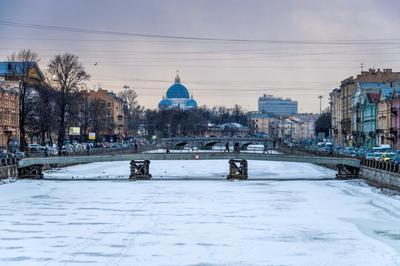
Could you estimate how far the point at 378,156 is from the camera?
286 ft

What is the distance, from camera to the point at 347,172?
3167 inches

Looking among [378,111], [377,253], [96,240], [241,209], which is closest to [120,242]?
[96,240]

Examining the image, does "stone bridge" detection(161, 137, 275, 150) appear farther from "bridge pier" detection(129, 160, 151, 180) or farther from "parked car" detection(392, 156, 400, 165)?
"parked car" detection(392, 156, 400, 165)

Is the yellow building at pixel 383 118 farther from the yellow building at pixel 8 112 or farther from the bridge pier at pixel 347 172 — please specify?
the yellow building at pixel 8 112

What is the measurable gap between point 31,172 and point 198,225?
143 ft

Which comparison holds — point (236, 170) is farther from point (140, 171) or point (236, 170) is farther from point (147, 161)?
point (140, 171)

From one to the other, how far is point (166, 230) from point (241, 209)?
1076cm

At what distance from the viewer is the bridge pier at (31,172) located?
80.0m

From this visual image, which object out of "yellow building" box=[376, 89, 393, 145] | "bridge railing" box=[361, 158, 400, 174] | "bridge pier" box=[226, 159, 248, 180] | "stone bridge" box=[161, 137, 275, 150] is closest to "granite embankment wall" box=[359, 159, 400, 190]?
"bridge railing" box=[361, 158, 400, 174]

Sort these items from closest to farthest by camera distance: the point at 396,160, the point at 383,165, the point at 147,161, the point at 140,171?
the point at 383,165, the point at 396,160, the point at 140,171, the point at 147,161

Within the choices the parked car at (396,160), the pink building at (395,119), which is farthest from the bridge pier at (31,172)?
the pink building at (395,119)

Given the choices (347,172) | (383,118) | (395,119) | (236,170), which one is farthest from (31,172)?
Answer: (383,118)

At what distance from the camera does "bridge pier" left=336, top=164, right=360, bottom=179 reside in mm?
79188

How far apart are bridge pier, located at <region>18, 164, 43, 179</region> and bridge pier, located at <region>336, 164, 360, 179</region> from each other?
28245mm
